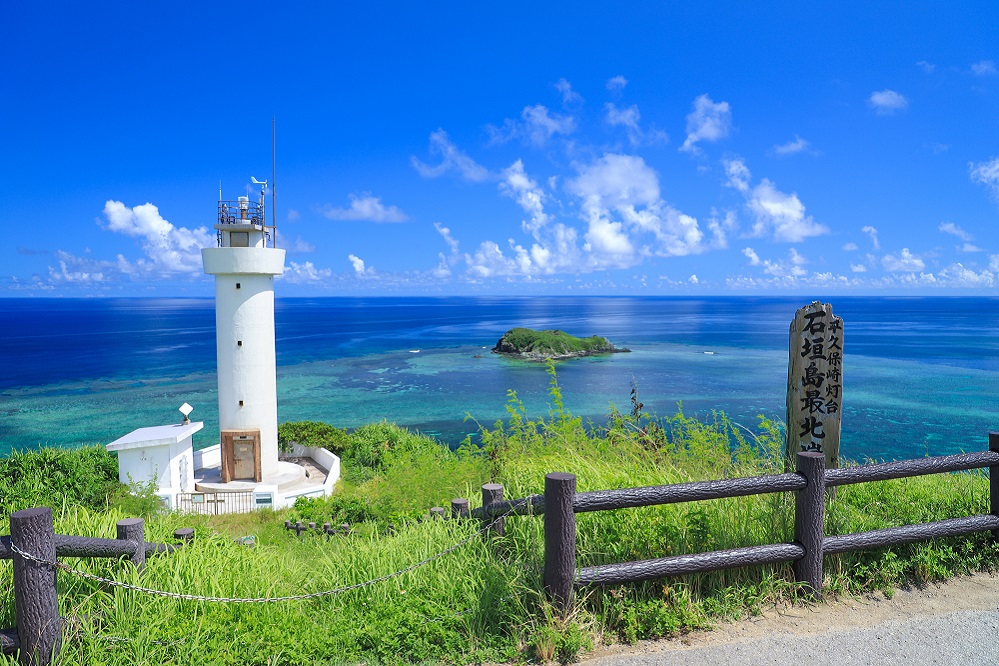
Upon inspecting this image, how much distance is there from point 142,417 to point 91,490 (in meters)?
26.8

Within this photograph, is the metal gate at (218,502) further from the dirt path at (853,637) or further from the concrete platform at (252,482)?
the dirt path at (853,637)

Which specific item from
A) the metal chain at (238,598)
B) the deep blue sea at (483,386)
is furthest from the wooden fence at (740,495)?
the deep blue sea at (483,386)

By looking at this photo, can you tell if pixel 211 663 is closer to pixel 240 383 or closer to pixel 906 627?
pixel 906 627

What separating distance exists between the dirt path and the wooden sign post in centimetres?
110

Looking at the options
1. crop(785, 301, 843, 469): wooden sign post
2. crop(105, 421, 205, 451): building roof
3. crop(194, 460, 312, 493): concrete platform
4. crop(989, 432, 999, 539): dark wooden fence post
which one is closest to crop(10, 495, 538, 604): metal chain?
crop(785, 301, 843, 469): wooden sign post

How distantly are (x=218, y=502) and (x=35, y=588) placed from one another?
41.1 feet

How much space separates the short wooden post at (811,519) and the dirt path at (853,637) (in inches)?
6.7

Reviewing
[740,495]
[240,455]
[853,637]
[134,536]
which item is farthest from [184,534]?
[240,455]

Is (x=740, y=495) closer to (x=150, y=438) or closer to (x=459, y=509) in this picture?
(x=459, y=509)

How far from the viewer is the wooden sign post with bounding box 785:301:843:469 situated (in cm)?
468

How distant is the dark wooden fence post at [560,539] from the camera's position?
343 centimetres

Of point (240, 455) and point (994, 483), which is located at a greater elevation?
point (994, 483)

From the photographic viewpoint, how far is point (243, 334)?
15.9 meters

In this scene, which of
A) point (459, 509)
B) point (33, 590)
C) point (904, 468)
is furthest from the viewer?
point (459, 509)
